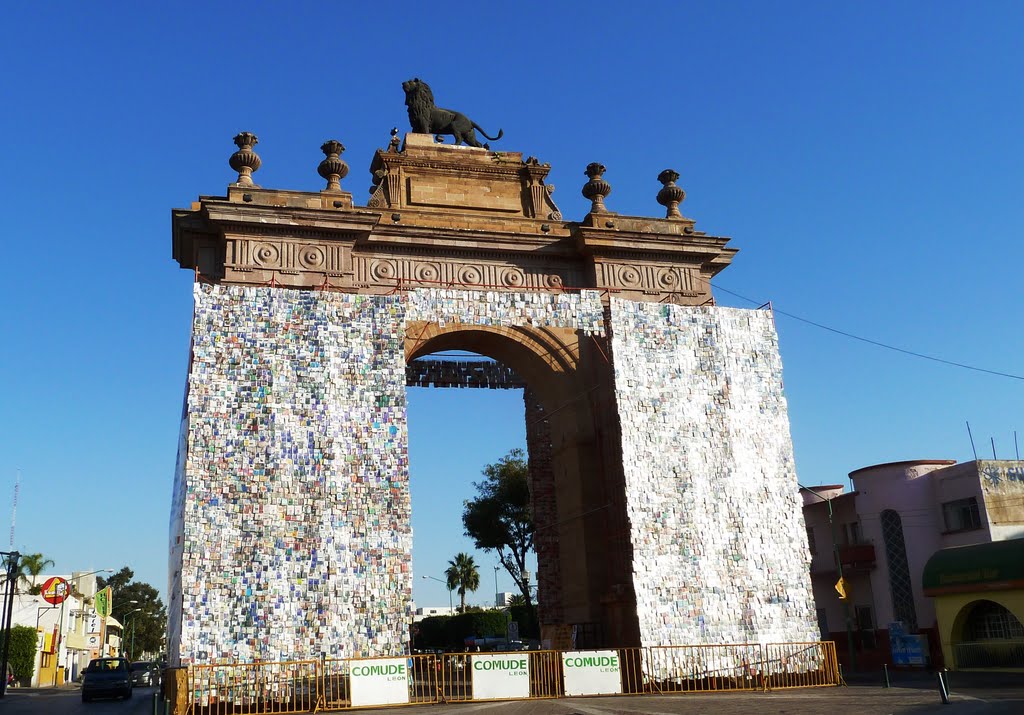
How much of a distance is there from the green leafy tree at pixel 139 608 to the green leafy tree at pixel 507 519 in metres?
51.9

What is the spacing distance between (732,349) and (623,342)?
2.59 metres

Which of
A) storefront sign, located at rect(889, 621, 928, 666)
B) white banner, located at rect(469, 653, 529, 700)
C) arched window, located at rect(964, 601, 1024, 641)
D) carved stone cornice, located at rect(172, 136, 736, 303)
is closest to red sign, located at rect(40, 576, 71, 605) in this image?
carved stone cornice, located at rect(172, 136, 736, 303)

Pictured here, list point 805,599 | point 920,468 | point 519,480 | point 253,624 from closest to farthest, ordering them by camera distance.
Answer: point 253,624 → point 805,599 → point 920,468 → point 519,480

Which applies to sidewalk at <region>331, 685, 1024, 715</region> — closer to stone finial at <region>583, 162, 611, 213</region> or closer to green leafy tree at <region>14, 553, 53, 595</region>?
stone finial at <region>583, 162, 611, 213</region>

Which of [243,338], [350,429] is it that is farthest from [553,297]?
[243,338]

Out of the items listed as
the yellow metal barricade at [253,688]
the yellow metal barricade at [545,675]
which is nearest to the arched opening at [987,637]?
the yellow metal barricade at [545,675]

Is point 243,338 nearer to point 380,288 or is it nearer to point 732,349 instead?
point 380,288

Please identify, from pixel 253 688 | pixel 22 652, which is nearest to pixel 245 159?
pixel 253 688

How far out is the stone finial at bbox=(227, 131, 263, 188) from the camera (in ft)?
60.2

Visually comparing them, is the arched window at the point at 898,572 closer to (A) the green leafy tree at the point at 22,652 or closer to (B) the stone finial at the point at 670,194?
(B) the stone finial at the point at 670,194

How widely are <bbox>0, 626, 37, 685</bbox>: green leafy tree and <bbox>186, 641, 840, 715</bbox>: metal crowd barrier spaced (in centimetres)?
2719

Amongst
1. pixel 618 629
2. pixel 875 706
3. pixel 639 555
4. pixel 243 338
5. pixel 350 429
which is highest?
pixel 243 338

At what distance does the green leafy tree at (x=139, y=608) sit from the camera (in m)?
78.1

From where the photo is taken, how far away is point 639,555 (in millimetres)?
17078
